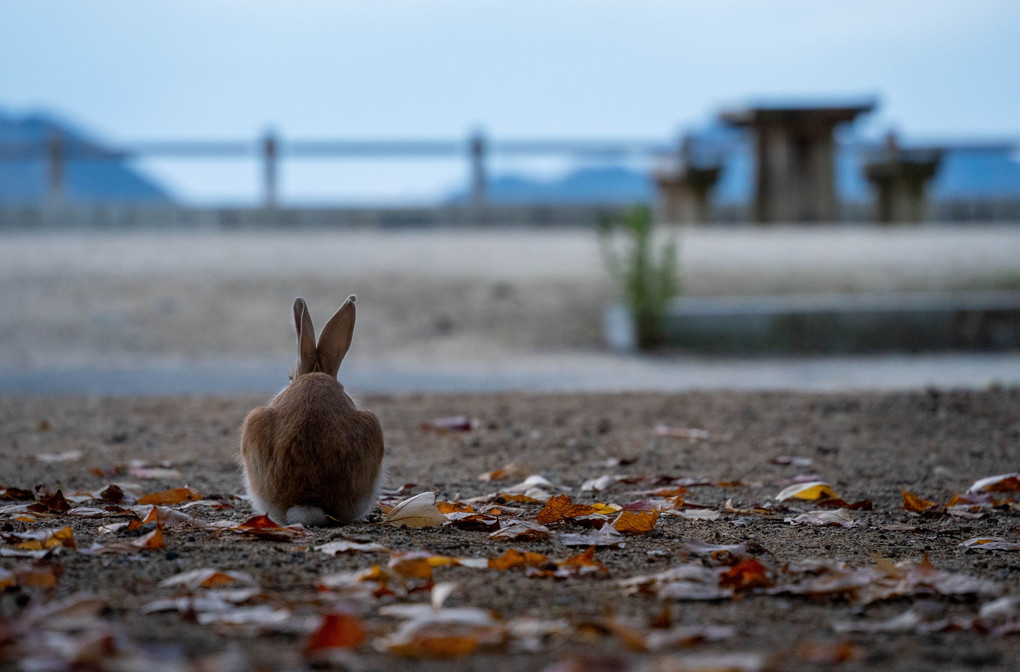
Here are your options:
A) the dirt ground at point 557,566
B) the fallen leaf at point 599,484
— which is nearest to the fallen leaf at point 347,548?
the dirt ground at point 557,566

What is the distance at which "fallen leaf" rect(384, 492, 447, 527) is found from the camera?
337 cm

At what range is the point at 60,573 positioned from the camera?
2.63m

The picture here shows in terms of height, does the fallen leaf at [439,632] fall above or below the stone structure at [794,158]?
below

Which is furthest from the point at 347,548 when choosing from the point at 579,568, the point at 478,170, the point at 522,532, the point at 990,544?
the point at 478,170

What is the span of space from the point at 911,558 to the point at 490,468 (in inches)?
90.0

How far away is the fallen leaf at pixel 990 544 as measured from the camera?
10.3 ft

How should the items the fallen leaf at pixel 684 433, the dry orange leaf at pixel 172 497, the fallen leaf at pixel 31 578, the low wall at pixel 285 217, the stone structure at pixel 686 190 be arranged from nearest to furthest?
1. the fallen leaf at pixel 31 578
2. the dry orange leaf at pixel 172 497
3. the fallen leaf at pixel 684 433
4. the low wall at pixel 285 217
5. the stone structure at pixel 686 190

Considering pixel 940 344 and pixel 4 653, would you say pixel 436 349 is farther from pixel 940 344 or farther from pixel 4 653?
pixel 4 653

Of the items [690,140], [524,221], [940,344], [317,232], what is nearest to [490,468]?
[940,344]

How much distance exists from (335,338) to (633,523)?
124 cm

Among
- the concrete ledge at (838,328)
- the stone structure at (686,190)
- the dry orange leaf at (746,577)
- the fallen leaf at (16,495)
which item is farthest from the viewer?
the stone structure at (686,190)

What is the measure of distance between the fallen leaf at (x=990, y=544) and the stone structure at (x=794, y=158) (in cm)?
1300

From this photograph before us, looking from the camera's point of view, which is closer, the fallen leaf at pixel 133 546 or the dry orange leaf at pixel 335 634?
the dry orange leaf at pixel 335 634

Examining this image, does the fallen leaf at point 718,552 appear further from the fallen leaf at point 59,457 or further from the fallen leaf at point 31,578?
the fallen leaf at point 59,457
